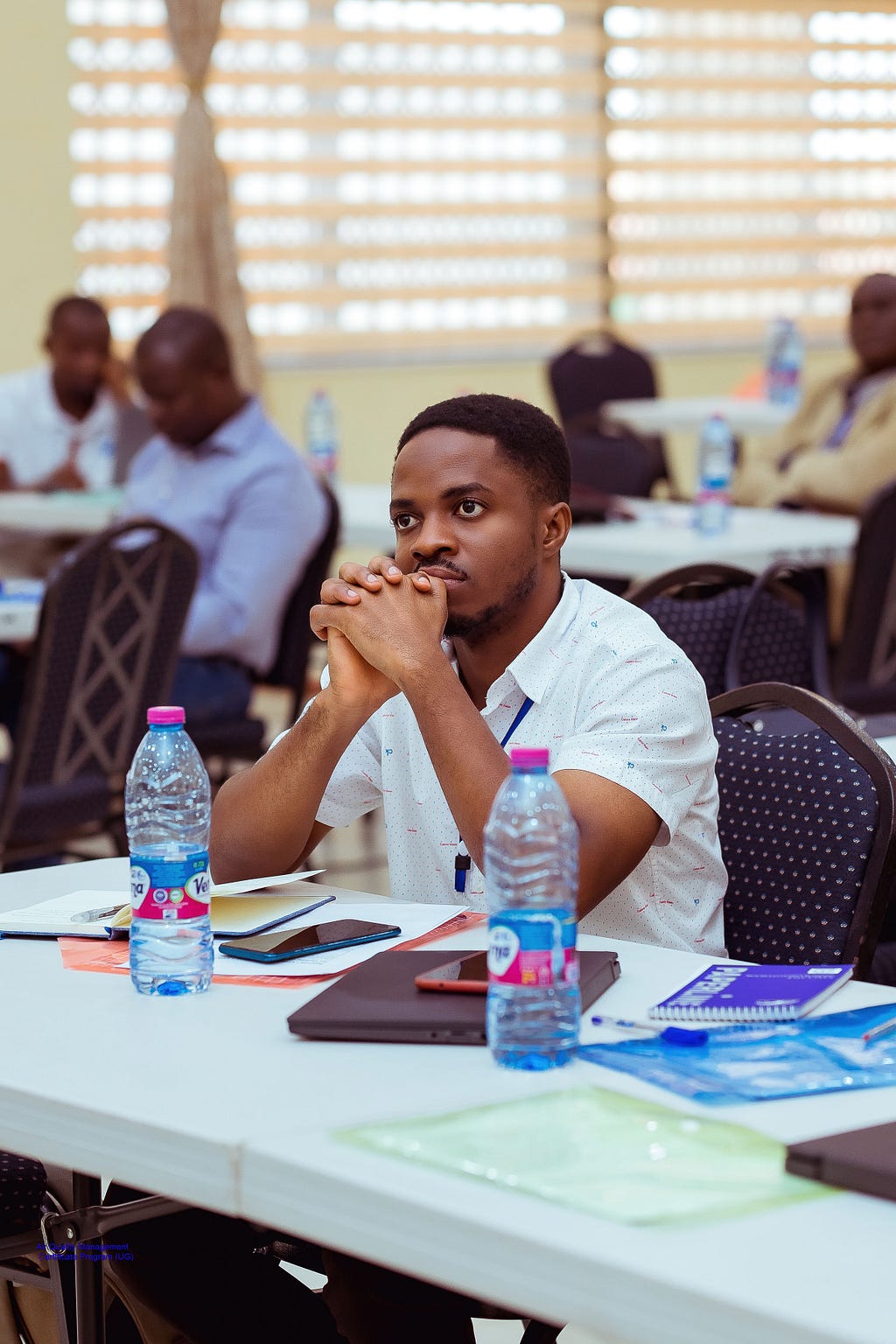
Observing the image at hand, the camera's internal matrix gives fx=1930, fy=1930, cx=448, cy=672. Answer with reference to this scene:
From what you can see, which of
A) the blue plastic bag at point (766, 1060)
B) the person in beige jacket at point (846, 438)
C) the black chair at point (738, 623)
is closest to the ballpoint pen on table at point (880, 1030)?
the blue plastic bag at point (766, 1060)

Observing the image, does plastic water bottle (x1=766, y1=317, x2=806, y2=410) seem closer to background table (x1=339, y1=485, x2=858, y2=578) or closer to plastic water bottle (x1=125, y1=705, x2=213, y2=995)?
background table (x1=339, y1=485, x2=858, y2=578)

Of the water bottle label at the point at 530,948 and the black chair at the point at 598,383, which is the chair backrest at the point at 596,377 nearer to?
the black chair at the point at 598,383

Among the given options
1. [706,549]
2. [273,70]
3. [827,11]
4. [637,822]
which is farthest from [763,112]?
[637,822]

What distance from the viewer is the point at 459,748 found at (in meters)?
1.84

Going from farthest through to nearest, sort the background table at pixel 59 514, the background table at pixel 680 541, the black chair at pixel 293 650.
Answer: the background table at pixel 59 514 → the background table at pixel 680 541 → the black chair at pixel 293 650

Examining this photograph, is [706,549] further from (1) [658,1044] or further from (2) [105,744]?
(1) [658,1044]

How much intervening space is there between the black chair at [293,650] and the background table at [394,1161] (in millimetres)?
2478

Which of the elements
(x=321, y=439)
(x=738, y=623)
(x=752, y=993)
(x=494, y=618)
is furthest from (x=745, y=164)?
(x=752, y=993)

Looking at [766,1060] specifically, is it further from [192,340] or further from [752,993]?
[192,340]

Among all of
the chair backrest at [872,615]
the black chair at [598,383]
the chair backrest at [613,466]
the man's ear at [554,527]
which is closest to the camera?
the man's ear at [554,527]

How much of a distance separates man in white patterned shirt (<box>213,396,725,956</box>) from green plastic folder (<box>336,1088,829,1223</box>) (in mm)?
564

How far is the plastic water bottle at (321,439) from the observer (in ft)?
20.1

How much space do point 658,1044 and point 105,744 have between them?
245 centimetres

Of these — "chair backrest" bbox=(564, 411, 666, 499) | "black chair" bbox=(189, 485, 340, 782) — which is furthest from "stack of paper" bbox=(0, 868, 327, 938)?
"chair backrest" bbox=(564, 411, 666, 499)
